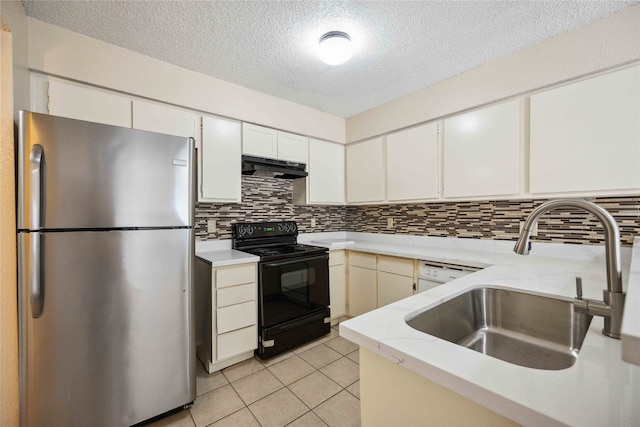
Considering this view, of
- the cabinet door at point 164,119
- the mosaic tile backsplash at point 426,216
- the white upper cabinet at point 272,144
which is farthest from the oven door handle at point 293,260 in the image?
the cabinet door at point 164,119

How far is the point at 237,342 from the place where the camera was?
2.09 metres

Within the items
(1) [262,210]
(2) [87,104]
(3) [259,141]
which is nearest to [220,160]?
(3) [259,141]

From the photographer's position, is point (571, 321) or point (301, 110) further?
point (301, 110)

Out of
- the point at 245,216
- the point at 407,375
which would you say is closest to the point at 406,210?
the point at 245,216

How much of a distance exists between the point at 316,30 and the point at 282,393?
7.77 ft

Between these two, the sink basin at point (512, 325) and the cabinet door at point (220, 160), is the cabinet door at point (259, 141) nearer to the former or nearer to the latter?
the cabinet door at point (220, 160)

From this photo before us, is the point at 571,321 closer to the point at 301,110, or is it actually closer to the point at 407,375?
the point at 407,375

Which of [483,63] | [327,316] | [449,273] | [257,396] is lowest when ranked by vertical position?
[257,396]

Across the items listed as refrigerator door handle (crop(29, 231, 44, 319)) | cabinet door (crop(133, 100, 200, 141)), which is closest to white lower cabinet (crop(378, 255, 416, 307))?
cabinet door (crop(133, 100, 200, 141))

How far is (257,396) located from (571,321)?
175 cm

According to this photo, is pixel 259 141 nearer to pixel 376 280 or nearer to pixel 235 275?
pixel 235 275

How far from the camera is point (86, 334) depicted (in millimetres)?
1329

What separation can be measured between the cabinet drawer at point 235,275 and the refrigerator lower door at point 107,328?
38 centimetres

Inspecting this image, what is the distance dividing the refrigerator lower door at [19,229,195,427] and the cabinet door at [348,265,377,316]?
1.62m
